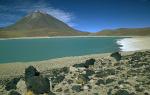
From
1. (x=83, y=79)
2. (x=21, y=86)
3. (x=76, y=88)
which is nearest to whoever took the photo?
(x=76, y=88)

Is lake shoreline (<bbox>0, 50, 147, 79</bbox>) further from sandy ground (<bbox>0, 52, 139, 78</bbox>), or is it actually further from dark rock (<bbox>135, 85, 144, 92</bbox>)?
dark rock (<bbox>135, 85, 144, 92</bbox>)

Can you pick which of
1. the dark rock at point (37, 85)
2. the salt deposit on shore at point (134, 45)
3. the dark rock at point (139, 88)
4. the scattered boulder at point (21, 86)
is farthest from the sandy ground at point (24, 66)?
the salt deposit on shore at point (134, 45)

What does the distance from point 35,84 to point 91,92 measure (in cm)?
302

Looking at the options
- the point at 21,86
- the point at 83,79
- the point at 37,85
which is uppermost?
the point at 37,85

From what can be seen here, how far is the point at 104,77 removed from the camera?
59.7 feet

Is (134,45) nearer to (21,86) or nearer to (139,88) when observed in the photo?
(21,86)

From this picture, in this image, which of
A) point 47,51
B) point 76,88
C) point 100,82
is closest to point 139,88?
point 100,82

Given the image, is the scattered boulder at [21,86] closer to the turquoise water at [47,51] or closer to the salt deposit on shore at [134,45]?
the turquoise water at [47,51]

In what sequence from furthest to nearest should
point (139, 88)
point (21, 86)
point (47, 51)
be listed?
1. point (47, 51)
2. point (21, 86)
3. point (139, 88)

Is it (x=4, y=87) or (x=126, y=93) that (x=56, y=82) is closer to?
(x=4, y=87)

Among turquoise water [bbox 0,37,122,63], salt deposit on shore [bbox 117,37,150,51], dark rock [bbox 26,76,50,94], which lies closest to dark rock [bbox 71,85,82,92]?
dark rock [bbox 26,76,50,94]

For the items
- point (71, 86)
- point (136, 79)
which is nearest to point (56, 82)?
point (71, 86)

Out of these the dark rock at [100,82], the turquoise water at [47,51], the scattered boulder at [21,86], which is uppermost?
the turquoise water at [47,51]

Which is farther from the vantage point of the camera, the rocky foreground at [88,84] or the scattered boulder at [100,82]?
the scattered boulder at [100,82]
